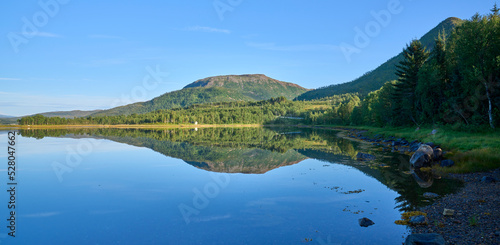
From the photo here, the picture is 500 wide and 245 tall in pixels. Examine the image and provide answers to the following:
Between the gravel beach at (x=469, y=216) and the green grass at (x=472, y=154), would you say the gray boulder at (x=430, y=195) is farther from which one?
the green grass at (x=472, y=154)

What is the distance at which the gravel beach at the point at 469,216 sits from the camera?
1123cm

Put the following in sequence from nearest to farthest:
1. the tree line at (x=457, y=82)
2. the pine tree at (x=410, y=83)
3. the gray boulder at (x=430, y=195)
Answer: the gray boulder at (x=430, y=195) < the tree line at (x=457, y=82) < the pine tree at (x=410, y=83)

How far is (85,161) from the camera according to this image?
3584cm

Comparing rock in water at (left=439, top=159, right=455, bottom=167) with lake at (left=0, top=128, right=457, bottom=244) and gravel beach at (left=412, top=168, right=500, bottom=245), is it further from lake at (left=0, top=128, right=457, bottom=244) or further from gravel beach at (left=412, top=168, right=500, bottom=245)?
gravel beach at (left=412, top=168, right=500, bottom=245)

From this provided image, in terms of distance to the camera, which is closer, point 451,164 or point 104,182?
point 104,182

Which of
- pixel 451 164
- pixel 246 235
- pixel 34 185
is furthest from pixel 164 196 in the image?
pixel 451 164

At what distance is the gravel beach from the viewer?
11234 mm

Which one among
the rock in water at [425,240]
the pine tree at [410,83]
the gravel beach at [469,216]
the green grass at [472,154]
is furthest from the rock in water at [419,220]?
the pine tree at [410,83]

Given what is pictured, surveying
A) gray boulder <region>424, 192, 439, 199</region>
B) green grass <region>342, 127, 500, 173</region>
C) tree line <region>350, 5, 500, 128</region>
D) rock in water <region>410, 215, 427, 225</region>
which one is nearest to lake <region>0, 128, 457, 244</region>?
gray boulder <region>424, 192, 439, 199</region>

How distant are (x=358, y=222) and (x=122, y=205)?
13713mm

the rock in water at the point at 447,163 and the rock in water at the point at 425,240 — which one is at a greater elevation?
the rock in water at the point at 447,163

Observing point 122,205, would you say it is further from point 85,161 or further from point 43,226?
point 85,161

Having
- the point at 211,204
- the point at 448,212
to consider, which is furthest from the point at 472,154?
the point at 211,204

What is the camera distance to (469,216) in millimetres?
13539
